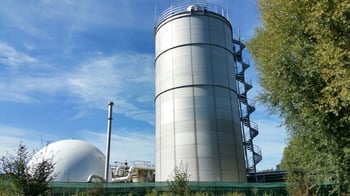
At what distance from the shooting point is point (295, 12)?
10.3 metres

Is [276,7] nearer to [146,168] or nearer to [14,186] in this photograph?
[14,186]

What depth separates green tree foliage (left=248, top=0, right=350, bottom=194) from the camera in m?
8.03

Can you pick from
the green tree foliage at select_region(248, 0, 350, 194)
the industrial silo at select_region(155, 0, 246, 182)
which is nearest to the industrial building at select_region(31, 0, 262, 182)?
the industrial silo at select_region(155, 0, 246, 182)

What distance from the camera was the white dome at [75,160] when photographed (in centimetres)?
2056

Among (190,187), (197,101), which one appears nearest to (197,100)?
(197,101)

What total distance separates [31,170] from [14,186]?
2.34 ft

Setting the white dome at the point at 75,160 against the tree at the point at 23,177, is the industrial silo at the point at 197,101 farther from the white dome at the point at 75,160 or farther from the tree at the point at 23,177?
the tree at the point at 23,177

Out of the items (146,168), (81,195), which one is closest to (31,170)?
(81,195)

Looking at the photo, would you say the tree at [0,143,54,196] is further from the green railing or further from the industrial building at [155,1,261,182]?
the industrial building at [155,1,261,182]

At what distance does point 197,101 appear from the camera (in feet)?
69.7

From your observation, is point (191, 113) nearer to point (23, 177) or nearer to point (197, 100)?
point (197, 100)

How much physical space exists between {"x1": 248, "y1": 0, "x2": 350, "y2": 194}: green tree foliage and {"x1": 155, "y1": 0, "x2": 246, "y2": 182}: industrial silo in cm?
887

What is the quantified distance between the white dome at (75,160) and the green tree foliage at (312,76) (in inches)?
573

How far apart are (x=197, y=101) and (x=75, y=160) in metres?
9.60
